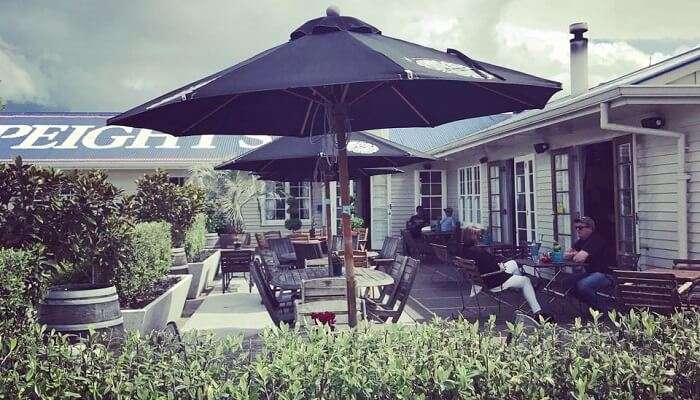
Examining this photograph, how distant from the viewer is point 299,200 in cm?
1858

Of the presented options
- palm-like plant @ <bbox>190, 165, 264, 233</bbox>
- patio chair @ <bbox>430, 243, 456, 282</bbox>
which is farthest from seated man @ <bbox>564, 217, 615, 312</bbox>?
palm-like plant @ <bbox>190, 165, 264, 233</bbox>

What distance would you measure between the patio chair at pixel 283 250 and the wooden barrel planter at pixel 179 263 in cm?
172

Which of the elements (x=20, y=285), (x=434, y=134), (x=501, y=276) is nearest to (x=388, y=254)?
(x=501, y=276)

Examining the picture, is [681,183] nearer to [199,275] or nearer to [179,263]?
[179,263]

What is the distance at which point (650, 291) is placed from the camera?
5699mm

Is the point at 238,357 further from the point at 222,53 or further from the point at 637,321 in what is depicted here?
the point at 222,53

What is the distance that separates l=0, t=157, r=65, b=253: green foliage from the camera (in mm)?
5168

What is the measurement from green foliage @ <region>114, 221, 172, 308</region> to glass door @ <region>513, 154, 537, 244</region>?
268 inches

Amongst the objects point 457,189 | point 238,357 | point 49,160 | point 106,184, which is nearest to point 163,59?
point 49,160

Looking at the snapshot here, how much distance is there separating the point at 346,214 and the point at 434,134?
16021mm

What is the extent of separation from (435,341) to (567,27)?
9.62 meters

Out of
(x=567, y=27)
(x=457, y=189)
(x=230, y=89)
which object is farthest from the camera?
(x=457, y=189)

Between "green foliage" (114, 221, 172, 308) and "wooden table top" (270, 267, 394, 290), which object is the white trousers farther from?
"green foliage" (114, 221, 172, 308)

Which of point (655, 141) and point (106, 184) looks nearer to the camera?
point (106, 184)
